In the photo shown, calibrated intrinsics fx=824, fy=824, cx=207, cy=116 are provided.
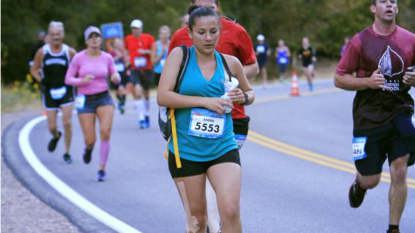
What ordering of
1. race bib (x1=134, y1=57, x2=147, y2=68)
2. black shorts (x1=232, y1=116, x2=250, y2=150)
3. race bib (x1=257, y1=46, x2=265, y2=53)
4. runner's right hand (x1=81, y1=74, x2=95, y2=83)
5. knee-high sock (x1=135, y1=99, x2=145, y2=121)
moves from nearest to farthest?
black shorts (x1=232, y1=116, x2=250, y2=150)
runner's right hand (x1=81, y1=74, x2=95, y2=83)
knee-high sock (x1=135, y1=99, x2=145, y2=121)
race bib (x1=134, y1=57, x2=147, y2=68)
race bib (x1=257, y1=46, x2=265, y2=53)

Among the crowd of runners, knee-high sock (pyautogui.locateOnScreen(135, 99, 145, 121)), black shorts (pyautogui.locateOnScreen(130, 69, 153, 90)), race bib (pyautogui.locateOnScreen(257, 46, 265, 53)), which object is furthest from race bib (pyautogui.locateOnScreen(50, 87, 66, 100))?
race bib (pyautogui.locateOnScreen(257, 46, 265, 53))

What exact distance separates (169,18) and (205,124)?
129 feet

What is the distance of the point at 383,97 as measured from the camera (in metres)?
6.86

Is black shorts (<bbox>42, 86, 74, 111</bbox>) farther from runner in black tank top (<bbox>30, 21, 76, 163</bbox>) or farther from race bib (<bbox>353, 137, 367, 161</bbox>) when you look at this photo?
race bib (<bbox>353, 137, 367, 161</bbox>)

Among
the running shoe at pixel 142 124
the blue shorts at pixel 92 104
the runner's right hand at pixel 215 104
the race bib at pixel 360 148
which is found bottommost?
the running shoe at pixel 142 124

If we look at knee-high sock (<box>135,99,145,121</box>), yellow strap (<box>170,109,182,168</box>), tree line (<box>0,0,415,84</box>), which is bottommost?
tree line (<box>0,0,415,84</box>)

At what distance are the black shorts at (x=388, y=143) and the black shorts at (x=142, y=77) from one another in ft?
35.9

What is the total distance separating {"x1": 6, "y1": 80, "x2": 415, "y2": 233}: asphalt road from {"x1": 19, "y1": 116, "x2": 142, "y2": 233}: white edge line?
0.09m

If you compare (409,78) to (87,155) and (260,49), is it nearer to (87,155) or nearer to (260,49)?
(87,155)

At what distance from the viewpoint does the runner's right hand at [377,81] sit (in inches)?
262

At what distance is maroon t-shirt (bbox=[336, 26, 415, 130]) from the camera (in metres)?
6.76

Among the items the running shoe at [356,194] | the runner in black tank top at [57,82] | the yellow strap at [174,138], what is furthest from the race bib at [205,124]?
the runner in black tank top at [57,82]

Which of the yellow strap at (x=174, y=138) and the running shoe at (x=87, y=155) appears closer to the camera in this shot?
the yellow strap at (x=174, y=138)

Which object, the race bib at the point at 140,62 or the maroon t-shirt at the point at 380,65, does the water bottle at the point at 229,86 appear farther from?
the race bib at the point at 140,62
